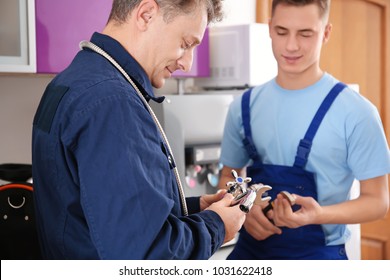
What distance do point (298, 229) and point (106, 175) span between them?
0.91 m

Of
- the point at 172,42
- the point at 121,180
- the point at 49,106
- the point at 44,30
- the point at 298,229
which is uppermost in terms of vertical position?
the point at 44,30

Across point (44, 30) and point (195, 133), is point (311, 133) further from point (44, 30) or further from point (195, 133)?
point (44, 30)

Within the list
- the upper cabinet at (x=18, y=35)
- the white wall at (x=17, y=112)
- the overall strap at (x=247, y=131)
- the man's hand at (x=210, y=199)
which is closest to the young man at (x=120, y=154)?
the man's hand at (x=210, y=199)

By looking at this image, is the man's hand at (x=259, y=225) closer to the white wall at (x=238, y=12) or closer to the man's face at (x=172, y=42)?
the man's face at (x=172, y=42)

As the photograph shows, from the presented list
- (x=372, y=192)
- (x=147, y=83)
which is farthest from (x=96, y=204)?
(x=372, y=192)

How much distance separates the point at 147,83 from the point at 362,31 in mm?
2965

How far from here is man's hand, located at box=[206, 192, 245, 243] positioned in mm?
1103

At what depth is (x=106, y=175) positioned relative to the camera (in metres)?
0.89

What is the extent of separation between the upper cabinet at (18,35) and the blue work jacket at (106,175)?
0.78 m

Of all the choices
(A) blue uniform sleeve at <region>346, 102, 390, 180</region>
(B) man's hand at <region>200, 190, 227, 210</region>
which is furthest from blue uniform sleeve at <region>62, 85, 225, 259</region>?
(A) blue uniform sleeve at <region>346, 102, 390, 180</region>

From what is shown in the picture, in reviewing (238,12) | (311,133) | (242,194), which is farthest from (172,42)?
(238,12)

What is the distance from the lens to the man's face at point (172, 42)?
3.48 ft

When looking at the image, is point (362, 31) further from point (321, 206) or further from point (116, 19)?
point (116, 19)

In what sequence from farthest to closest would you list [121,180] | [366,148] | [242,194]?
[366,148], [242,194], [121,180]
